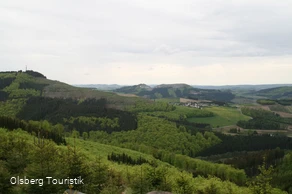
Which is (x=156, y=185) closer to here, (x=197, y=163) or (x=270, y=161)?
(x=197, y=163)

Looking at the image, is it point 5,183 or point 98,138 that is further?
point 98,138

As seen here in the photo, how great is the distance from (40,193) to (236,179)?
114 metres

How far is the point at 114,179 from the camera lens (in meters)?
46.2

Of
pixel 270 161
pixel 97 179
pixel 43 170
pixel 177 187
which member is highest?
pixel 43 170

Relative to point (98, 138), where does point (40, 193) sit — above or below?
above

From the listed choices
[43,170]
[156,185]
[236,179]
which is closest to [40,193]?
[43,170]

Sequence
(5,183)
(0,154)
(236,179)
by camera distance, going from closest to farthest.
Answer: (5,183), (0,154), (236,179)

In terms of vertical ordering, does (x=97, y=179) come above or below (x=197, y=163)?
above

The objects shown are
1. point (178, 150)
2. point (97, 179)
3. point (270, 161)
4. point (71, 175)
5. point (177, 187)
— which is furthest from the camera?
point (178, 150)

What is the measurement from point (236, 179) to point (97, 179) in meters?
105

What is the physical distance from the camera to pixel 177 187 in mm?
45531

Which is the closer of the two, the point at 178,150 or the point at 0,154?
the point at 0,154

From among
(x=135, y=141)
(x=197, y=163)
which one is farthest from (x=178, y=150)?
(x=197, y=163)

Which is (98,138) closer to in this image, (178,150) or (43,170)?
(178,150)
